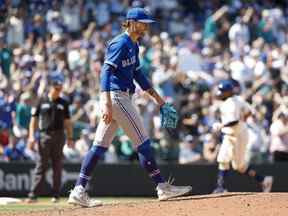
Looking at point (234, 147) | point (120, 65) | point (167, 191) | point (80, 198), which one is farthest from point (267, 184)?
point (120, 65)

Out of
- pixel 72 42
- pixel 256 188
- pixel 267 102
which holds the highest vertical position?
pixel 72 42

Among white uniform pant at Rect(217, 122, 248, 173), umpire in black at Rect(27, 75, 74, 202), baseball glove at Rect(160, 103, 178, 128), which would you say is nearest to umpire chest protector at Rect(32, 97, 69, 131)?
umpire in black at Rect(27, 75, 74, 202)

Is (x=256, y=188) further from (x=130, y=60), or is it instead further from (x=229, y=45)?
(x=130, y=60)

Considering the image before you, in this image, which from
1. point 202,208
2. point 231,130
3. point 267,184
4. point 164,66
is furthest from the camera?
point 164,66

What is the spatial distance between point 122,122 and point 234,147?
17.1 feet

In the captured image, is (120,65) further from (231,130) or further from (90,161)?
(231,130)

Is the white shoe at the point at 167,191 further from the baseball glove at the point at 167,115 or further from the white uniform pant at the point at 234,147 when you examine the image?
the white uniform pant at the point at 234,147

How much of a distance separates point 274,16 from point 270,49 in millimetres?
2244

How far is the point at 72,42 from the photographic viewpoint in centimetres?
2159

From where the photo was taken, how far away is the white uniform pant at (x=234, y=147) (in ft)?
50.3

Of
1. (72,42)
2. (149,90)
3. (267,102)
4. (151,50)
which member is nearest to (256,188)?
(267,102)

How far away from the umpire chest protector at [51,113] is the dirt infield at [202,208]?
5013 millimetres

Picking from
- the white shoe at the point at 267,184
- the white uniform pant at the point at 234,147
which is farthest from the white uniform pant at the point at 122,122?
the white shoe at the point at 267,184

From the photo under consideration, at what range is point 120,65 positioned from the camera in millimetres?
10367
